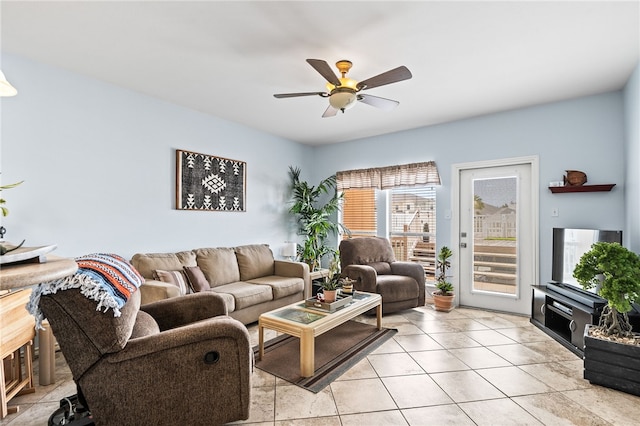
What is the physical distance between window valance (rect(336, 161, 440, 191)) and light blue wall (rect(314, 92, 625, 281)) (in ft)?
0.45

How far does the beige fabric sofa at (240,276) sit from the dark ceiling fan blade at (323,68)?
2.13 meters

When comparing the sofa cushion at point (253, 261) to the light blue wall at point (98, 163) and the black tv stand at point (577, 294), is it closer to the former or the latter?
the light blue wall at point (98, 163)

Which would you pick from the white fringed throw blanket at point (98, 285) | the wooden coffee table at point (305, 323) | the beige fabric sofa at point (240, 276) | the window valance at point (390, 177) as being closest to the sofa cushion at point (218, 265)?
the beige fabric sofa at point (240, 276)

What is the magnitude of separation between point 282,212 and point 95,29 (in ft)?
11.2

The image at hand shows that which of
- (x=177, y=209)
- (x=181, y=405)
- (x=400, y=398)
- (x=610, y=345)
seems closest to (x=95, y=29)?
(x=177, y=209)

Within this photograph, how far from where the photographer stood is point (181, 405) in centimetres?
158

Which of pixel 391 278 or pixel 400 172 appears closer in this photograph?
pixel 391 278

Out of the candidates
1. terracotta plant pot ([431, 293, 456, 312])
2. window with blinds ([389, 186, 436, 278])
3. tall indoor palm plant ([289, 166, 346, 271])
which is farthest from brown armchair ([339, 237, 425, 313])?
tall indoor palm plant ([289, 166, 346, 271])

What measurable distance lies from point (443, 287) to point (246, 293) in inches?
98.9

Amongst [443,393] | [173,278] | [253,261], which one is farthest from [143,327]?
[253,261]

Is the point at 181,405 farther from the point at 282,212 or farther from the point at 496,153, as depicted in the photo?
the point at 496,153

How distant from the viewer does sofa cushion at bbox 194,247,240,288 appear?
3658 mm

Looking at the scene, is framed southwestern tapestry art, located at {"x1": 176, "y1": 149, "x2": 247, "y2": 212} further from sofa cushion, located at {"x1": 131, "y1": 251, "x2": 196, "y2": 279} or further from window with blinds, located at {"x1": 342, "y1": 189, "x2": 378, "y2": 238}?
window with blinds, located at {"x1": 342, "y1": 189, "x2": 378, "y2": 238}

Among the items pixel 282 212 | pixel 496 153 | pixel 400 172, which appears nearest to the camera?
pixel 496 153
